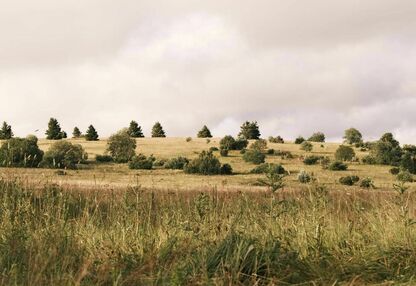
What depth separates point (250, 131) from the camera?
79.3 m

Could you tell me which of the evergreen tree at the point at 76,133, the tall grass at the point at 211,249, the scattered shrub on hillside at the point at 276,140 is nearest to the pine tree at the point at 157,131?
the evergreen tree at the point at 76,133

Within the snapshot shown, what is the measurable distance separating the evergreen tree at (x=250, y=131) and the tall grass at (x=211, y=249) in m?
71.7

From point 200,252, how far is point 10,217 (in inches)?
116

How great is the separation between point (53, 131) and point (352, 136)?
158 ft

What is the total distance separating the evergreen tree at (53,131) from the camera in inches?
2972

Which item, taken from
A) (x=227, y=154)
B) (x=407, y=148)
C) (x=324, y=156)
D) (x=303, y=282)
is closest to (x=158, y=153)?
(x=227, y=154)

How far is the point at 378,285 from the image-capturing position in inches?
182

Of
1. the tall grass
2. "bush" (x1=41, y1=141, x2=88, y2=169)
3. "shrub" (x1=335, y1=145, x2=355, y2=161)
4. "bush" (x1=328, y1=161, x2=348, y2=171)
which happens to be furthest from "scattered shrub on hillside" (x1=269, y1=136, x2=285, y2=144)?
the tall grass

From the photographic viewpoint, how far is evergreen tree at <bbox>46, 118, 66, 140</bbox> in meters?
75.5

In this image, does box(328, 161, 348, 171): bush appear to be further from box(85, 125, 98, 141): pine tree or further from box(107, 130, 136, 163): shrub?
box(85, 125, 98, 141): pine tree

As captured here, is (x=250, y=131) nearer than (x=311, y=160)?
No

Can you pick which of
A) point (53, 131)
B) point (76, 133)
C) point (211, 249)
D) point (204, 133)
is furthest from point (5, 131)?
point (211, 249)

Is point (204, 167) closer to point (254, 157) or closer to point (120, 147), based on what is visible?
point (254, 157)

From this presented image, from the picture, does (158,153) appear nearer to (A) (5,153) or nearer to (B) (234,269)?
(A) (5,153)
